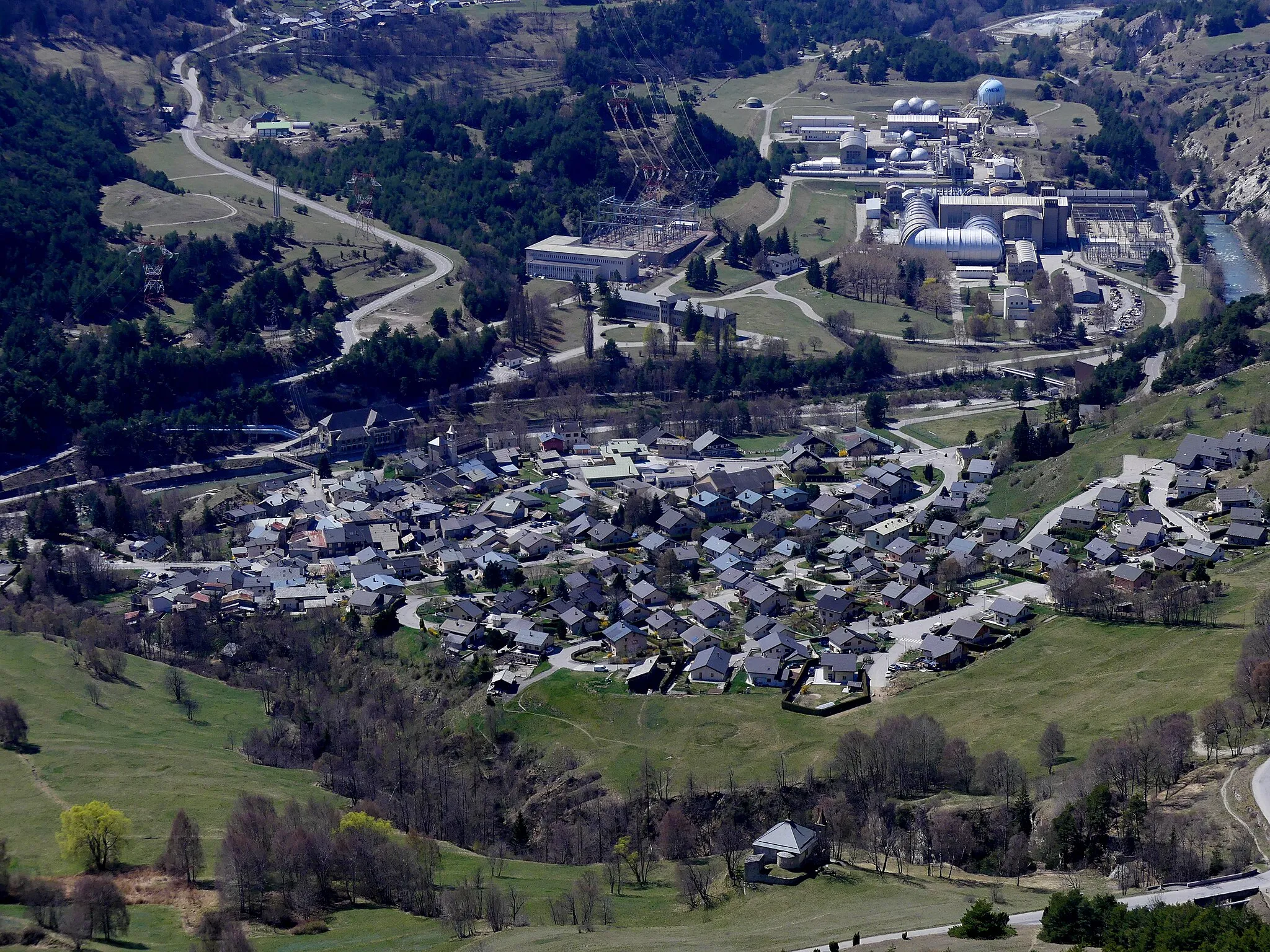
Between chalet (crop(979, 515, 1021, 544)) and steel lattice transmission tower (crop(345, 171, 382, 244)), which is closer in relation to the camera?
chalet (crop(979, 515, 1021, 544))

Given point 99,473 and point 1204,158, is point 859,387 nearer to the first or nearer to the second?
point 99,473

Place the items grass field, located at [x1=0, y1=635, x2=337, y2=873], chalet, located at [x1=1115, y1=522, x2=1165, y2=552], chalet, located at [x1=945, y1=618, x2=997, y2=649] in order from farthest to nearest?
1. chalet, located at [x1=1115, y1=522, x2=1165, y2=552]
2. chalet, located at [x1=945, y1=618, x2=997, y2=649]
3. grass field, located at [x1=0, y1=635, x2=337, y2=873]

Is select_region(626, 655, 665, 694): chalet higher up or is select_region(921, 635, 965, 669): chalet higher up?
select_region(921, 635, 965, 669): chalet

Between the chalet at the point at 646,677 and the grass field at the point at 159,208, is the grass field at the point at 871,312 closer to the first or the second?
the grass field at the point at 159,208

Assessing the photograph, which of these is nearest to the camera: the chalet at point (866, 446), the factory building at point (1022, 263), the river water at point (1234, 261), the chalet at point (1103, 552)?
the chalet at point (1103, 552)

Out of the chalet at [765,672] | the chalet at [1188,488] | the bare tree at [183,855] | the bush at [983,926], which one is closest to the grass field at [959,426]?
the chalet at [1188,488]

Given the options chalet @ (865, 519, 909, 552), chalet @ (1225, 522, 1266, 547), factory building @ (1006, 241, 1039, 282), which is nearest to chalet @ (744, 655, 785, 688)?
chalet @ (865, 519, 909, 552)

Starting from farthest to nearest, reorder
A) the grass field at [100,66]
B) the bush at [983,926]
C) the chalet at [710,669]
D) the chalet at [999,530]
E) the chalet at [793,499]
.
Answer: the grass field at [100,66], the chalet at [793,499], the chalet at [999,530], the chalet at [710,669], the bush at [983,926]

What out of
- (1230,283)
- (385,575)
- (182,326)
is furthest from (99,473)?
(1230,283)

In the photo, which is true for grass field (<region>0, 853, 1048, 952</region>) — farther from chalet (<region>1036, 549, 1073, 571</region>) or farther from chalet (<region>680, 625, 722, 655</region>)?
chalet (<region>1036, 549, 1073, 571</region>)
